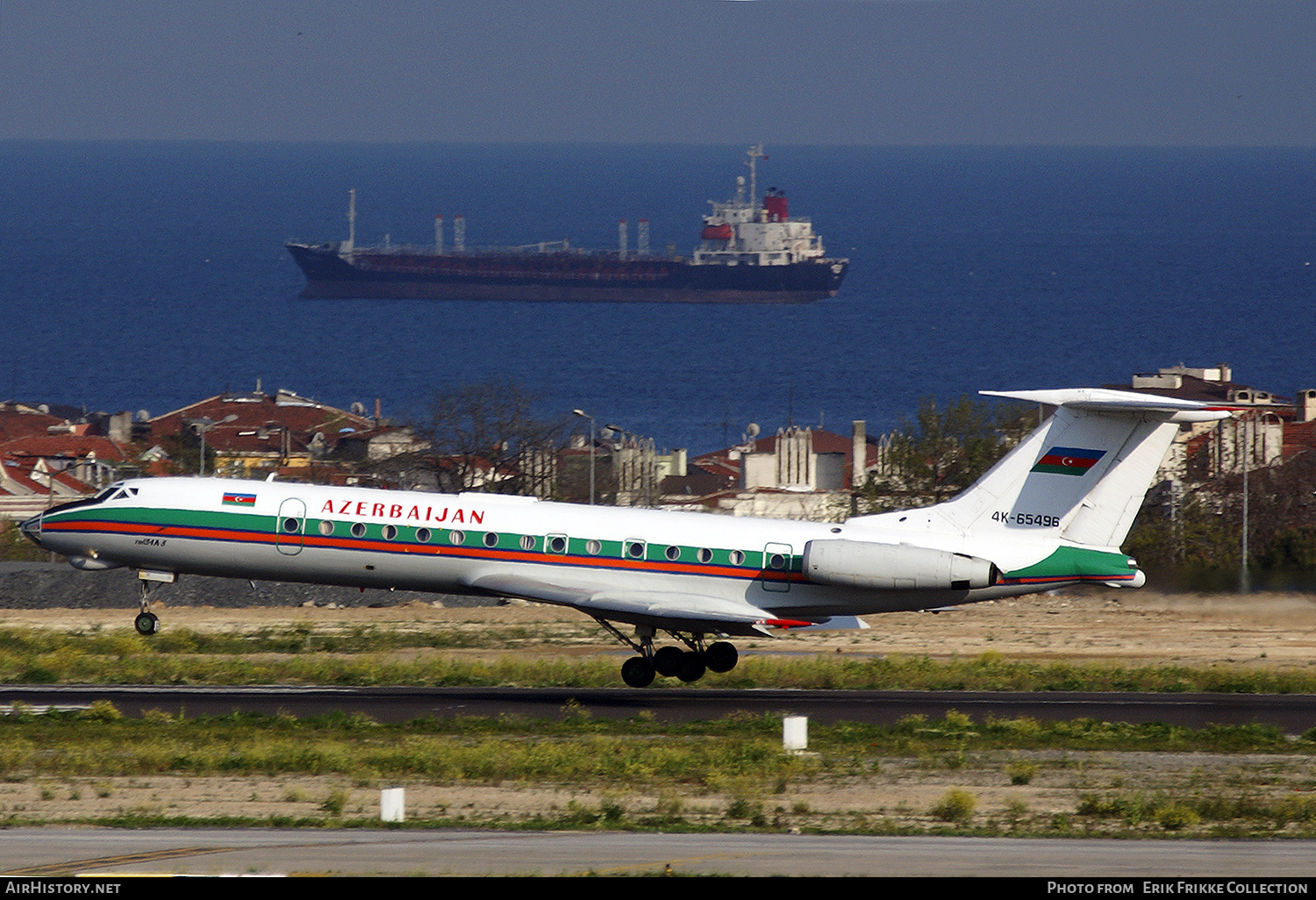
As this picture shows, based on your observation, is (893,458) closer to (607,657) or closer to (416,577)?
(607,657)

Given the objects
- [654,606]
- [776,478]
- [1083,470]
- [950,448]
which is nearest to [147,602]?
[654,606]

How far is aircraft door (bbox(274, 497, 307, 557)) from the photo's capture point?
2722 cm

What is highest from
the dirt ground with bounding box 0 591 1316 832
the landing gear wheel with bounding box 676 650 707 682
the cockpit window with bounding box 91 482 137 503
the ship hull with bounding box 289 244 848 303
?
the ship hull with bounding box 289 244 848 303

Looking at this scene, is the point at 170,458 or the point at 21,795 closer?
the point at 21,795

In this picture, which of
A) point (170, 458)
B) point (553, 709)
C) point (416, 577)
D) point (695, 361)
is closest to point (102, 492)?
point (416, 577)

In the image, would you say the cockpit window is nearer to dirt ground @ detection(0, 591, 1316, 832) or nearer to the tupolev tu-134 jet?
the tupolev tu-134 jet

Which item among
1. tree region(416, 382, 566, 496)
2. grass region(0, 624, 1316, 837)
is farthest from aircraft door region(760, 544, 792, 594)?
tree region(416, 382, 566, 496)

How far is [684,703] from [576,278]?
16906 cm

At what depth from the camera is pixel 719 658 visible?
91.9 ft

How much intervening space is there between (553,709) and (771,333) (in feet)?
482

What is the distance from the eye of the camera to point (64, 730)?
23109mm

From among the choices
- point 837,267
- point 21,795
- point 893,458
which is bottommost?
point 21,795

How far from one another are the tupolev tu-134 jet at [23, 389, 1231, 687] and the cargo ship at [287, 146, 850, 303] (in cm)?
16601

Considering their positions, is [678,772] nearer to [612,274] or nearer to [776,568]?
[776,568]
